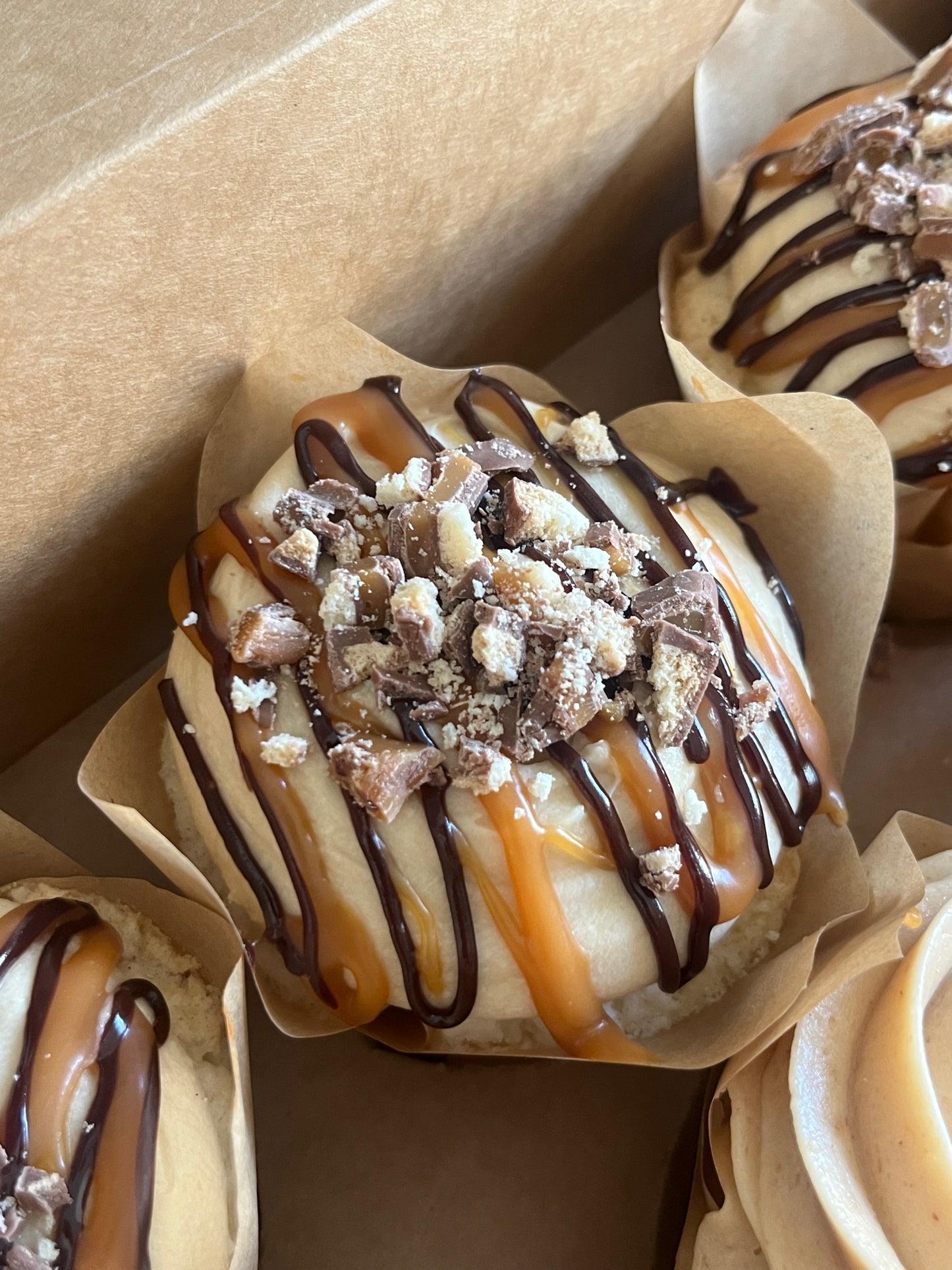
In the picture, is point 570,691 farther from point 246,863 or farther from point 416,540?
point 246,863

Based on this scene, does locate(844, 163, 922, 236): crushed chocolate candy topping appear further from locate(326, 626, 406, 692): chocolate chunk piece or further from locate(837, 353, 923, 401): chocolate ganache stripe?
locate(326, 626, 406, 692): chocolate chunk piece

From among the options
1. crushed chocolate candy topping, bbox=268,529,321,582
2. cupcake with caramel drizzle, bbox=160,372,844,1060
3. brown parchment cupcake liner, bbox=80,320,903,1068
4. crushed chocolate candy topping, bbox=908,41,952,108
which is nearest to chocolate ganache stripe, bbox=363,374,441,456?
cupcake with caramel drizzle, bbox=160,372,844,1060

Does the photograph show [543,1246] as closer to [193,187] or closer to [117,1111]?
[117,1111]

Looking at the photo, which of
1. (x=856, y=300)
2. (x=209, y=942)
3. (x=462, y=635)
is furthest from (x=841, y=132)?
(x=209, y=942)

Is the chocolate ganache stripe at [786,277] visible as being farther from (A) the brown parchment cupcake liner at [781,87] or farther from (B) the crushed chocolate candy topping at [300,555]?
(B) the crushed chocolate candy topping at [300,555]

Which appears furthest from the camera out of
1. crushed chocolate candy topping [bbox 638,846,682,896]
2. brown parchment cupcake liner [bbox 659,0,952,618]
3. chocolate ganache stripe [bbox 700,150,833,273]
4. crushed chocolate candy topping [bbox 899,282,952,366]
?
brown parchment cupcake liner [bbox 659,0,952,618]
